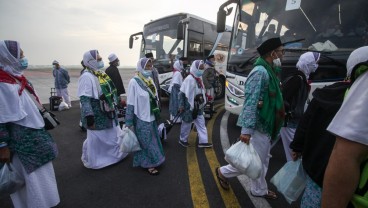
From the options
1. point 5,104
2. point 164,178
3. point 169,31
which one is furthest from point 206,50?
point 5,104

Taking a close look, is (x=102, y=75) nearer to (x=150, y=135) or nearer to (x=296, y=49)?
(x=150, y=135)

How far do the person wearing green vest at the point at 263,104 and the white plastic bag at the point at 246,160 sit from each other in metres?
0.09

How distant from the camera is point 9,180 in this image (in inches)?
89.5

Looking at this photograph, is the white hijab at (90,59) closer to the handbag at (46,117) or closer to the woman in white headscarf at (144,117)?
the woman in white headscarf at (144,117)

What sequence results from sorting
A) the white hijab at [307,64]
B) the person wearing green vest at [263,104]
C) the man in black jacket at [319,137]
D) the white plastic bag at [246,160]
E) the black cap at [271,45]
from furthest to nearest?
the white hijab at [307,64] → the black cap at [271,45] → the person wearing green vest at [263,104] → the white plastic bag at [246,160] → the man in black jacket at [319,137]

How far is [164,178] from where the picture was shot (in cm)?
348

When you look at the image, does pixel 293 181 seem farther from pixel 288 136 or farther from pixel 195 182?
pixel 288 136

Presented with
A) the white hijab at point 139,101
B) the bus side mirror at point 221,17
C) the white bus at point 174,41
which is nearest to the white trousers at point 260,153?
the white hijab at point 139,101

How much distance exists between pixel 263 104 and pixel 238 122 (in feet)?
1.08

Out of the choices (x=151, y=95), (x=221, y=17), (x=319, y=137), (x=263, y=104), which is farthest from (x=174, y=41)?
(x=319, y=137)

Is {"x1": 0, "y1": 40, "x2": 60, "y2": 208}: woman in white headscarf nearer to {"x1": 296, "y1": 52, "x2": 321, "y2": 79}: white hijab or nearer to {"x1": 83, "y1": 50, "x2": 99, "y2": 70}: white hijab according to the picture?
{"x1": 83, "y1": 50, "x2": 99, "y2": 70}: white hijab

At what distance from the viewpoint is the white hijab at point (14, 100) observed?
7.60 feet

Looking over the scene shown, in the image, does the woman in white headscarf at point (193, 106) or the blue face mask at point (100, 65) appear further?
the woman in white headscarf at point (193, 106)

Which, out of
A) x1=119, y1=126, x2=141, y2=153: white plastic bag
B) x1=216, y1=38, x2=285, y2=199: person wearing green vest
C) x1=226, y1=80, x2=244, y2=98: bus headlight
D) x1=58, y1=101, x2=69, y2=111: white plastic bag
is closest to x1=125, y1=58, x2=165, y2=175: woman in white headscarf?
x1=119, y1=126, x2=141, y2=153: white plastic bag
